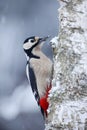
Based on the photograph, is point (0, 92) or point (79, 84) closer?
point (79, 84)

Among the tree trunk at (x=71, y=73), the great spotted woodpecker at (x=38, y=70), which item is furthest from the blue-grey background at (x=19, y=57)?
the tree trunk at (x=71, y=73)

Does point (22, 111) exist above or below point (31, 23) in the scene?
below

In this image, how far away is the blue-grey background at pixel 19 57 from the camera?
5.16 meters

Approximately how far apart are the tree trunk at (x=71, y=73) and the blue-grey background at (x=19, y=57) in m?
1.88

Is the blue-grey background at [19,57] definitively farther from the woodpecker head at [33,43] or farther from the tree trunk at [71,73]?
the tree trunk at [71,73]

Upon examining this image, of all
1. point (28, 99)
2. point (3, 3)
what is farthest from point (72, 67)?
point (3, 3)

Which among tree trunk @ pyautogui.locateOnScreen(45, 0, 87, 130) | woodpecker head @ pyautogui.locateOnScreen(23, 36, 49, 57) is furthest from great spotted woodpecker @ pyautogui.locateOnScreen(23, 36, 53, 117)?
tree trunk @ pyautogui.locateOnScreen(45, 0, 87, 130)

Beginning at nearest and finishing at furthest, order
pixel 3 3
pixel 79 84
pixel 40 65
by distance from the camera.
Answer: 1. pixel 79 84
2. pixel 40 65
3. pixel 3 3

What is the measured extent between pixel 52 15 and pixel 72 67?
215cm

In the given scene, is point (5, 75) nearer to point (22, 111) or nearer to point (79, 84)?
point (22, 111)

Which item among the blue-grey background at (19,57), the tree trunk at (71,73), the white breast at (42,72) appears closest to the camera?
the tree trunk at (71,73)

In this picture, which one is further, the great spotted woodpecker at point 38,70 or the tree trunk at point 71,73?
the great spotted woodpecker at point 38,70

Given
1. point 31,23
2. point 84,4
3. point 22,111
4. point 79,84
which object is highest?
point 84,4

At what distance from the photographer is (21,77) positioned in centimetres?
529
